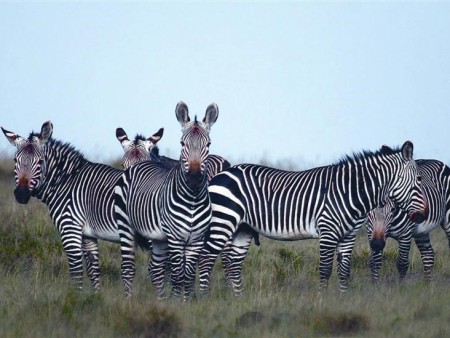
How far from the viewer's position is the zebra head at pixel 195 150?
32.6 feet

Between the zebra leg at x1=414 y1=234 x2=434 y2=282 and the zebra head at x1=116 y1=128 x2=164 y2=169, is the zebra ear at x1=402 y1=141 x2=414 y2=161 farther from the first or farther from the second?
the zebra head at x1=116 y1=128 x2=164 y2=169

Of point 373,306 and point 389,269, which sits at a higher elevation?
point 389,269

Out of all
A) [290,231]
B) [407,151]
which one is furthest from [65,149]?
[407,151]

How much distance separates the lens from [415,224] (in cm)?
1295

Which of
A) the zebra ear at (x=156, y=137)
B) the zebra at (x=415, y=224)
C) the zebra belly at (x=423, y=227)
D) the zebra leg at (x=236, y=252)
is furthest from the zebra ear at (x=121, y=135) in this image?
the zebra belly at (x=423, y=227)

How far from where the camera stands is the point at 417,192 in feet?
37.6

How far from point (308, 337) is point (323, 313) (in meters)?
0.53

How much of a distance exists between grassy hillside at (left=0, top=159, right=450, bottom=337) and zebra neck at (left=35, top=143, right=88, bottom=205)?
108cm

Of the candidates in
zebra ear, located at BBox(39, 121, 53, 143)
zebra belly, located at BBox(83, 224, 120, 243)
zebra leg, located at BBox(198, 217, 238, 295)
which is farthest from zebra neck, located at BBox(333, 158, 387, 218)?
zebra ear, located at BBox(39, 121, 53, 143)

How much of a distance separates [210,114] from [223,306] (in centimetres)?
213

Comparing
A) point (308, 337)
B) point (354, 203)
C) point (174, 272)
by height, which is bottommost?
point (308, 337)

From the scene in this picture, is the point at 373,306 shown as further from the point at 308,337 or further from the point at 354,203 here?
the point at 354,203

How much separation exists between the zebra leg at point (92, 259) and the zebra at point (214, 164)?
58.6 inches

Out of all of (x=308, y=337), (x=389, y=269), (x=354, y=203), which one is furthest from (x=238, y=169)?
(x=308, y=337)
